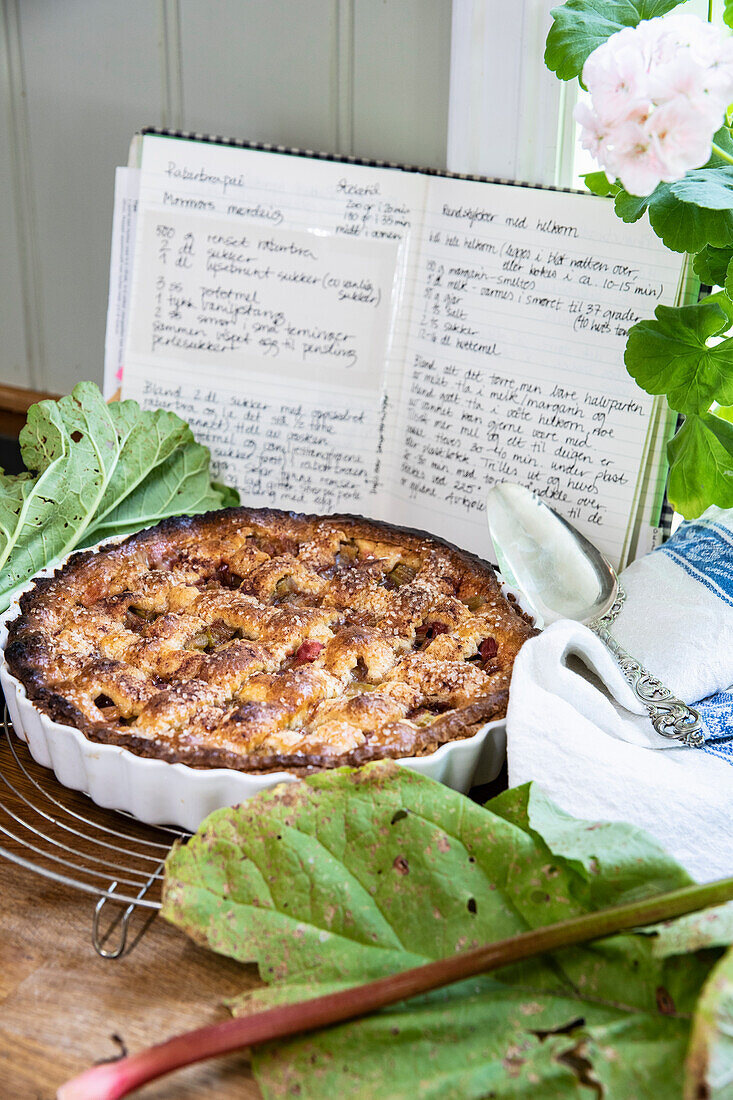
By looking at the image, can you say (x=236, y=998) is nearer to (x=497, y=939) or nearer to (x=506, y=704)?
(x=497, y=939)

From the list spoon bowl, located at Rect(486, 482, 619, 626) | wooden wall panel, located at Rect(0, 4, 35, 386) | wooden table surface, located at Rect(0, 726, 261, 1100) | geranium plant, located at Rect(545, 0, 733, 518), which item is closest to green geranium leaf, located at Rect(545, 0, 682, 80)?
geranium plant, located at Rect(545, 0, 733, 518)

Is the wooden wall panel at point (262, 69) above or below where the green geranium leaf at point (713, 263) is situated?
above

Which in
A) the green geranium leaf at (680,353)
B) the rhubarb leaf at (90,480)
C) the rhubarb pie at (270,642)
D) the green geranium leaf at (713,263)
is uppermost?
the green geranium leaf at (713,263)

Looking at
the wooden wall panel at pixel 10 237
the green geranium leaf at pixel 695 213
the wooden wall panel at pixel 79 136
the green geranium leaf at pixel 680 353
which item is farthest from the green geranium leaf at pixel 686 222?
the wooden wall panel at pixel 10 237

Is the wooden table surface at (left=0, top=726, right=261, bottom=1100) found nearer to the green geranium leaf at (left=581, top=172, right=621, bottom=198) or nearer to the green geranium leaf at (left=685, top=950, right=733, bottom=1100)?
the green geranium leaf at (left=685, top=950, right=733, bottom=1100)

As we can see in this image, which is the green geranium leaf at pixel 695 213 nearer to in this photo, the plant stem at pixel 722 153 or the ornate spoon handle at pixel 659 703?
the plant stem at pixel 722 153

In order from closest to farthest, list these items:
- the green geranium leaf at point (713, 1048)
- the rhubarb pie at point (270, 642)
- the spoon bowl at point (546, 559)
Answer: the green geranium leaf at point (713, 1048) → the rhubarb pie at point (270, 642) → the spoon bowl at point (546, 559)
